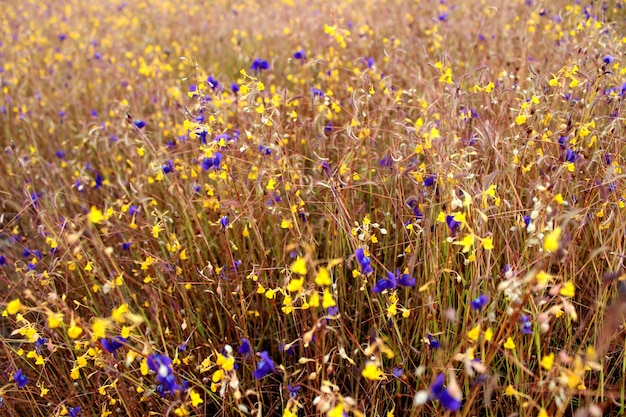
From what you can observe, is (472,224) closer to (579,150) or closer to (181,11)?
(579,150)

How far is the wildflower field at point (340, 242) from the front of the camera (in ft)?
5.25

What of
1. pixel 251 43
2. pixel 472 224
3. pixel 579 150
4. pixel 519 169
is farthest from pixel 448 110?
pixel 251 43

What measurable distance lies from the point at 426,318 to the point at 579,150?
3.43 ft

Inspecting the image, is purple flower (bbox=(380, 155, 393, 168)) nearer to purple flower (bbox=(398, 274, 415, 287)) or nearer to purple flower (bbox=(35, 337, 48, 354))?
purple flower (bbox=(398, 274, 415, 287))

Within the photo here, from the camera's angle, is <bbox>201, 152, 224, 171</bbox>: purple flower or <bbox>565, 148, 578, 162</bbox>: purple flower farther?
<bbox>201, 152, 224, 171</bbox>: purple flower

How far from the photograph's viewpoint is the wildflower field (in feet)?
5.25

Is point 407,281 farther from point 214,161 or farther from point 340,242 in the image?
point 214,161

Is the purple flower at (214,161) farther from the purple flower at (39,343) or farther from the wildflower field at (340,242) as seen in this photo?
the purple flower at (39,343)

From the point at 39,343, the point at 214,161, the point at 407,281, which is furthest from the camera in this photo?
the point at 214,161

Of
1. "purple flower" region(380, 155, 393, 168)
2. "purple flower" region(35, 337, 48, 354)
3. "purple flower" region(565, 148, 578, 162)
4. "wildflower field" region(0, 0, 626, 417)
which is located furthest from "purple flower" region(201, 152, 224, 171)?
"purple flower" region(565, 148, 578, 162)

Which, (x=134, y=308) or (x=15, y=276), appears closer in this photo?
(x=134, y=308)

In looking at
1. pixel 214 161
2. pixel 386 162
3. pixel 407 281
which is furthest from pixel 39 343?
pixel 386 162

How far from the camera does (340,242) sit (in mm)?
2203

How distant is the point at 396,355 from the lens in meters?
1.96
